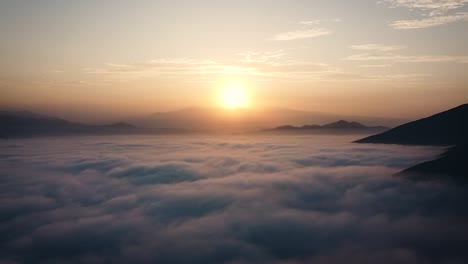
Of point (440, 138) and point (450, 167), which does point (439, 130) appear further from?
point (450, 167)

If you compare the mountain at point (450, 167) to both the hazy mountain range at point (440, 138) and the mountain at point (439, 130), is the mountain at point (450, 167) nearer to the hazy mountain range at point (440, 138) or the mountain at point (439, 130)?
the hazy mountain range at point (440, 138)

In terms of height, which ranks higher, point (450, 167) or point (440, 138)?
point (440, 138)

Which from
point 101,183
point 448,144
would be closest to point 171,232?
point 101,183

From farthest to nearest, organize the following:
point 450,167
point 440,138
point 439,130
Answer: point 439,130, point 440,138, point 450,167

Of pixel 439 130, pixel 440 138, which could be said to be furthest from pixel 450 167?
pixel 439 130

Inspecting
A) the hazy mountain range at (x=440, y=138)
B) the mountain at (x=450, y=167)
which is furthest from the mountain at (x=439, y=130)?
the mountain at (x=450, y=167)

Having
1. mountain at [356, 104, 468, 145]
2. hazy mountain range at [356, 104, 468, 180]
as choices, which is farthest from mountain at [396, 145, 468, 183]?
mountain at [356, 104, 468, 145]
